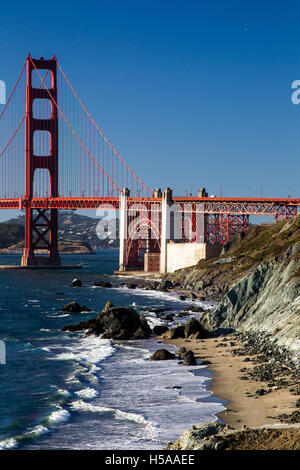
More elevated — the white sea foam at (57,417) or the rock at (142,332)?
the rock at (142,332)

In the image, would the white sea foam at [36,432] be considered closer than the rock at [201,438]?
No

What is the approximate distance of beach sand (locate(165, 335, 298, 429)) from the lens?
73.6 ft

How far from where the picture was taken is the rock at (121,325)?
140 feet

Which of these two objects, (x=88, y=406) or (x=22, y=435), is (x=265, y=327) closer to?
(x=88, y=406)

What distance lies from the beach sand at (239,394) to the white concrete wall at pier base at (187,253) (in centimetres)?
5617

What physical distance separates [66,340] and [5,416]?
1773 centimetres

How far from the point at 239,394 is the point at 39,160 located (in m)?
109

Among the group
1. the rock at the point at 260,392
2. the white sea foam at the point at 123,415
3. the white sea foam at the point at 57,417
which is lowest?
the white sea foam at the point at 57,417

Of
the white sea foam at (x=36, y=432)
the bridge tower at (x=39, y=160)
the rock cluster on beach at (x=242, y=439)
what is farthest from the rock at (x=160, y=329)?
the bridge tower at (x=39, y=160)

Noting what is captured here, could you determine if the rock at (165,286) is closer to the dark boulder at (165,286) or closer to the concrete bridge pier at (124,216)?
the dark boulder at (165,286)

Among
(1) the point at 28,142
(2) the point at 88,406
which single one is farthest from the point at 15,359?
(1) the point at 28,142

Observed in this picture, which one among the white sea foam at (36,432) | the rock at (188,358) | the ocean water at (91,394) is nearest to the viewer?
the ocean water at (91,394)

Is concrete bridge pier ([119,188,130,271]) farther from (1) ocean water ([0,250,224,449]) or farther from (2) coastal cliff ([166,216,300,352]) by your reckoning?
(1) ocean water ([0,250,224,449])

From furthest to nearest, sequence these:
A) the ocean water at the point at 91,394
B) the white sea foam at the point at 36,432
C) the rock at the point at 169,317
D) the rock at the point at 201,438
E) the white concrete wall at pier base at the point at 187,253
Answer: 1. the white concrete wall at pier base at the point at 187,253
2. the rock at the point at 169,317
3. the white sea foam at the point at 36,432
4. the ocean water at the point at 91,394
5. the rock at the point at 201,438
